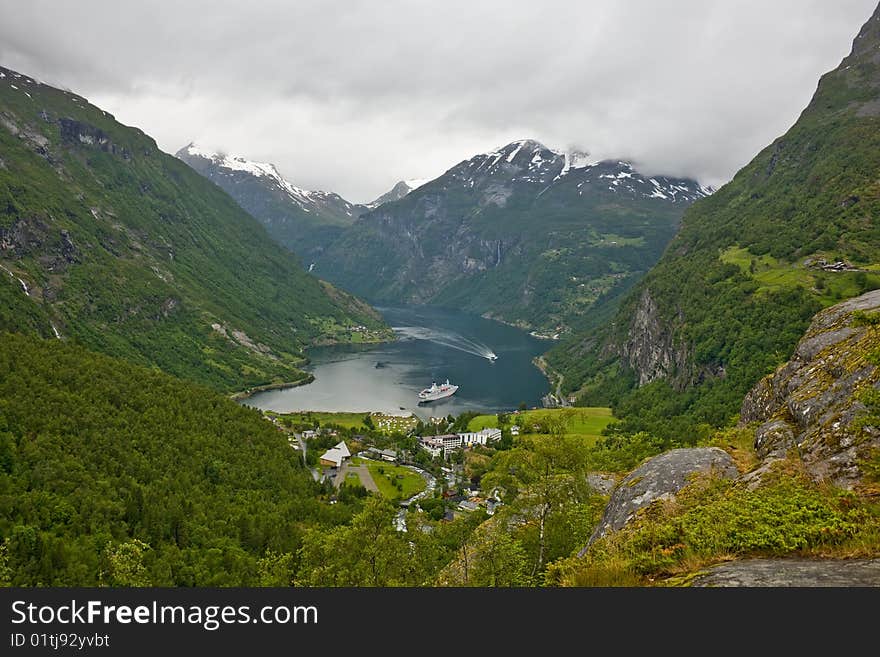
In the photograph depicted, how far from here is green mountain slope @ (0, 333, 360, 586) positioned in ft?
124

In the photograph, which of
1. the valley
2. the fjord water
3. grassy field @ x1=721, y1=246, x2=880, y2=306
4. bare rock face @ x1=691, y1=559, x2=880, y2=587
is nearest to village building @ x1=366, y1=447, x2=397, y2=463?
the valley

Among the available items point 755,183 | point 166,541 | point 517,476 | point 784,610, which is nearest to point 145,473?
point 166,541

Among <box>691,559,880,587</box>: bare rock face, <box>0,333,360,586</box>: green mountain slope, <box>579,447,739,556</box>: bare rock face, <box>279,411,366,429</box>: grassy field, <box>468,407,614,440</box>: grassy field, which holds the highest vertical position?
<box>279,411,366,429</box>: grassy field

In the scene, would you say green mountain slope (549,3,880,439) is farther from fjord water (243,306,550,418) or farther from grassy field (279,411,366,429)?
grassy field (279,411,366,429)

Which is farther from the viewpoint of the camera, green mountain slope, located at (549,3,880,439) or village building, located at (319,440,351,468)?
village building, located at (319,440,351,468)

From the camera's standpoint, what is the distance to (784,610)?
20.9ft

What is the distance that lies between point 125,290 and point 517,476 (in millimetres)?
190842

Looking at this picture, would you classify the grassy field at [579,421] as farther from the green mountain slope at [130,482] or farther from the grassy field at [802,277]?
the green mountain slope at [130,482]

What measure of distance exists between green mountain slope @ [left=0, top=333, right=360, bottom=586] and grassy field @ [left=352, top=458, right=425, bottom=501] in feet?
38.0

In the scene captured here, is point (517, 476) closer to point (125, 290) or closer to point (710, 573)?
point (710, 573)

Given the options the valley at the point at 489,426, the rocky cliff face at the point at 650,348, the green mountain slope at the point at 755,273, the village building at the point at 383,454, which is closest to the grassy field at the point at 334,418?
the valley at the point at 489,426

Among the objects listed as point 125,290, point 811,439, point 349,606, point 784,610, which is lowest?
point 784,610

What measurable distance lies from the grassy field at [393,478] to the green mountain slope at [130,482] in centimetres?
1158

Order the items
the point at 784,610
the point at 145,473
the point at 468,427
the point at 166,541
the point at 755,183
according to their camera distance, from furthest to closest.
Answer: the point at 755,183 < the point at 468,427 < the point at 145,473 < the point at 166,541 < the point at 784,610
